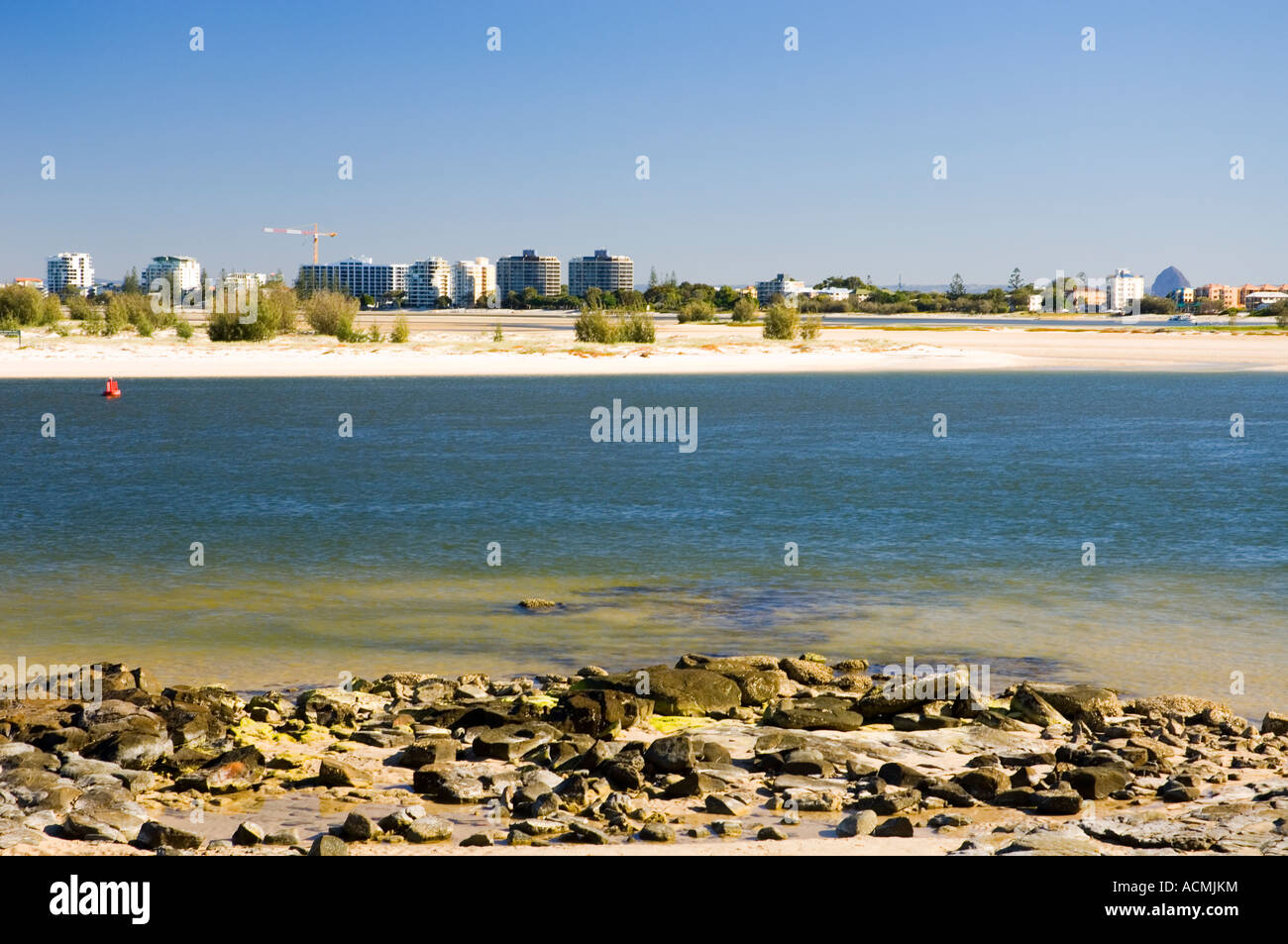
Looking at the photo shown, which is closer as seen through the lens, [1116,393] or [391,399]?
[391,399]

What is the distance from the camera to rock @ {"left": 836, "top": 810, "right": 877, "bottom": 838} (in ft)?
23.7

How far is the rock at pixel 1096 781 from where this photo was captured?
789 centimetres

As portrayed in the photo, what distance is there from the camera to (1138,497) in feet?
79.2

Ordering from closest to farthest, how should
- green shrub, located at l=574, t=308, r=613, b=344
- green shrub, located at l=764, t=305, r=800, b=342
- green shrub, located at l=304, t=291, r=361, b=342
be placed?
green shrub, located at l=304, t=291, r=361, b=342
green shrub, located at l=574, t=308, r=613, b=344
green shrub, located at l=764, t=305, r=800, b=342

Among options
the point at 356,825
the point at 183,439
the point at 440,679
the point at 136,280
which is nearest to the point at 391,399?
the point at 183,439

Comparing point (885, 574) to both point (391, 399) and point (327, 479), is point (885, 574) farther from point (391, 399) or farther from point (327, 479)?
point (391, 399)

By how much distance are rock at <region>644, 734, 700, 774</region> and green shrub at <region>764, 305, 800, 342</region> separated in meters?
67.0

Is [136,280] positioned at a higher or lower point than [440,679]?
higher

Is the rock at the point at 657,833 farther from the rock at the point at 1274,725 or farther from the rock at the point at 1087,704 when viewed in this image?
the rock at the point at 1274,725

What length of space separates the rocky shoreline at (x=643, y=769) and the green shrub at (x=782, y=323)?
2551 inches

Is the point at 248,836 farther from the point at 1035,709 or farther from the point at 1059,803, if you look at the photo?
the point at 1035,709

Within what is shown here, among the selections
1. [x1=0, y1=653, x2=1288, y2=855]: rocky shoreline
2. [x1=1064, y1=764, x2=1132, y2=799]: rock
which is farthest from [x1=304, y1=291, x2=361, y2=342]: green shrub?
[x1=1064, y1=764, x2=1132, y2=799]: rock

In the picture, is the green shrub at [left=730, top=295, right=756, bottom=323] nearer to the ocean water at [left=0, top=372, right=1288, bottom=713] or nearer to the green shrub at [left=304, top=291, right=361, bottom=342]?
the green shrub at [left=304, top=291, right=361, bottom=342]

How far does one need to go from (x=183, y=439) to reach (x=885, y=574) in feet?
74.4
